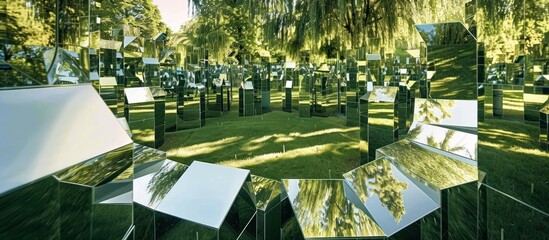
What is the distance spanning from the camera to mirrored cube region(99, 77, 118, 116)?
11.5 feet

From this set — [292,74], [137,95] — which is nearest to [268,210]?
[137,95]

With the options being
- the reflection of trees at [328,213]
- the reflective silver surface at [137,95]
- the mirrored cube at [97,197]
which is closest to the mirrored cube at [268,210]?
the reflection of trees at [328,213]

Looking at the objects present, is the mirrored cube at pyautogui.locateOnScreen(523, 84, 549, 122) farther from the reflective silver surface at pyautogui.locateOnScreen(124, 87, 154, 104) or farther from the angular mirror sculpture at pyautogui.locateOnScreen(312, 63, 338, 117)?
the angular mirror sculpture at pyautogui.locateOnScreen(312, 63, 338, 117)

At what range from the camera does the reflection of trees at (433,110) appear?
1548mm

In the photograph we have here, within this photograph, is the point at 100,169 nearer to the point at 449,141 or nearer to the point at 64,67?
the point at 64,67

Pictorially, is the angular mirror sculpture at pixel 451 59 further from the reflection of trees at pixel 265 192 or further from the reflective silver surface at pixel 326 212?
the reflection of trees at pixel 265 192

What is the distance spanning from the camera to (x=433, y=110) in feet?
5.22

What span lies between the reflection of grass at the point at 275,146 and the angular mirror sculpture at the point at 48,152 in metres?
2.96

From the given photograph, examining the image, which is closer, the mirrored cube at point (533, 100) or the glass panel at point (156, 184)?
the mirrored cube at point (533, 100)

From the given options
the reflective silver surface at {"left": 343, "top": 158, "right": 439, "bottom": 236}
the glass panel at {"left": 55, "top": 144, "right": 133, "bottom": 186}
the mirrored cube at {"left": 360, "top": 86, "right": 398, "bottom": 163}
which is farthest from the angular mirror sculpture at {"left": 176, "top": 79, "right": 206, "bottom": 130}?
the glass panel at {"left": 55, "top": 144, "right": 133, "bottom": 186}

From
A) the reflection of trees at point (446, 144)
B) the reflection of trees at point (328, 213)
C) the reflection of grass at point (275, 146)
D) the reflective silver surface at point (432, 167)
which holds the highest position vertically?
the reflection of trees at point (446, 144)

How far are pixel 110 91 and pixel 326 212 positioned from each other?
10.1 ft

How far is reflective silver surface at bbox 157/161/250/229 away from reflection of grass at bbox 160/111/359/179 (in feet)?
6.80

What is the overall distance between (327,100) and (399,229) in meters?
7.53
